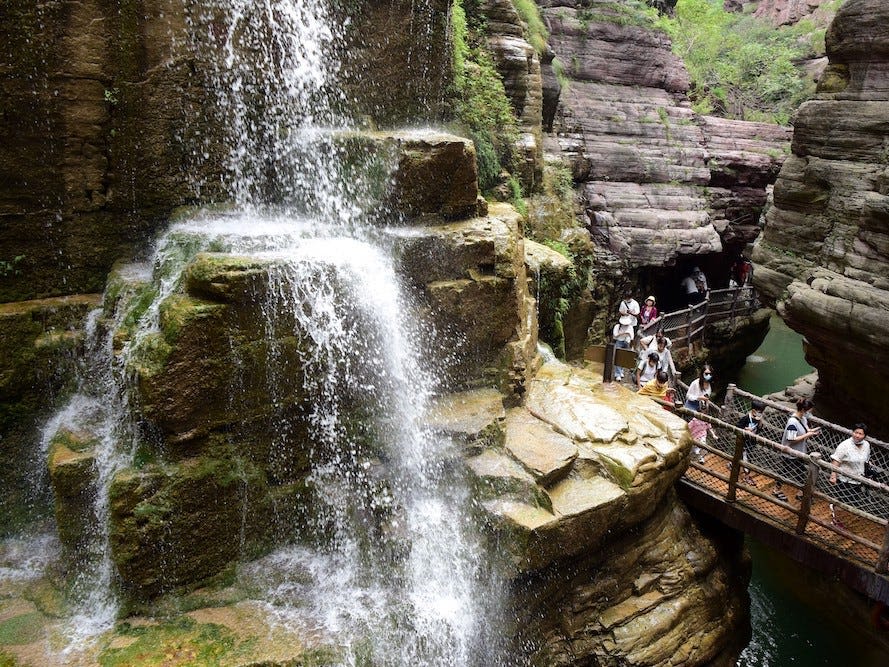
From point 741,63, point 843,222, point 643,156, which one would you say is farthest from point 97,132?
point 741,63

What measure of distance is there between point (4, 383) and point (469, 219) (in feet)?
20.5

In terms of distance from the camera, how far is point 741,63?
84.1ft

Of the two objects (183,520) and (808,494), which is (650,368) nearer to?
(808,494)

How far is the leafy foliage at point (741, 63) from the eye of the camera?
78.7ft

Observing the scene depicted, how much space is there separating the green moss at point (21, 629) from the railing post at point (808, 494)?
27.8 ft

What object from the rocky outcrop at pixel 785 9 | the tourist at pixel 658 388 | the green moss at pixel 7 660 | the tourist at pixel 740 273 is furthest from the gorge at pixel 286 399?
the rocky outcrop at pixel 785 9

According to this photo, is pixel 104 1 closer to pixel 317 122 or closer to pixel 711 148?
pixel 317 122

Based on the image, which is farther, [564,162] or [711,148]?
[711,148]

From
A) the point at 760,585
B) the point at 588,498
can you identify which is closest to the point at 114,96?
the point at 588,498

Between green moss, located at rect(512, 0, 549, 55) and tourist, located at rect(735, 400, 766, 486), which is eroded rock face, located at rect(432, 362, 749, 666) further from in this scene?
green moss, located at rect(512, 0, 549, 55)

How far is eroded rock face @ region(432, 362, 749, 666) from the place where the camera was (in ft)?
22.4

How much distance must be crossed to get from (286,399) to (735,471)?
19.6ft

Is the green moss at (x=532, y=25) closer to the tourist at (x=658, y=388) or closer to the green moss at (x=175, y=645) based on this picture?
the tourist at (x=658, y=388)

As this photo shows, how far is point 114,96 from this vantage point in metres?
7.52
